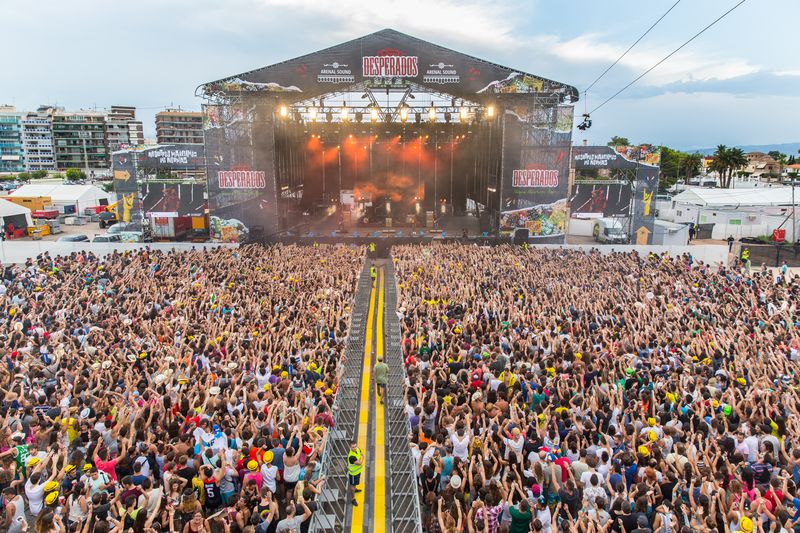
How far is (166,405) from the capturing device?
686 centimetres

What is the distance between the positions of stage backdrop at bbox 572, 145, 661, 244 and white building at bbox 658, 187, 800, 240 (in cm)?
944

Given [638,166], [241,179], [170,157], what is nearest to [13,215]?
[170,157]

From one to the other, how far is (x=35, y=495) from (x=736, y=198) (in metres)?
41.2

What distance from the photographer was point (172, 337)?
33.6ft

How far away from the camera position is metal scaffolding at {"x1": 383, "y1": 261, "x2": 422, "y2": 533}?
19.5 feet

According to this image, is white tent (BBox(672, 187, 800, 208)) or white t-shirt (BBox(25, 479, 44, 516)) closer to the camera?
white t-shirt (BBox(25, 479, 44, 516))

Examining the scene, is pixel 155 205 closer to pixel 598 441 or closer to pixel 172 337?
pixel 172 337

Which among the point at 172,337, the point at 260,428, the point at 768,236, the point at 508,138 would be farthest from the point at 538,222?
the point at 260,428

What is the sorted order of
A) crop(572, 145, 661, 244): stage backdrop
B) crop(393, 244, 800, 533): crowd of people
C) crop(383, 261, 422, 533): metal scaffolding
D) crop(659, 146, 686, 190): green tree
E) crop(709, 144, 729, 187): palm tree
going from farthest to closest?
crop(659, 146, 686, 190): green tree
crop(709, 144, 729, 187): palm tree
crop(572, 145, 661, 244): stage backdrop
crop(383, 261, 422, 533): metal scaffolding
crop(393, 244, 800, 533): crowd of people

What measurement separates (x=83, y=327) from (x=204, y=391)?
5.28 meters

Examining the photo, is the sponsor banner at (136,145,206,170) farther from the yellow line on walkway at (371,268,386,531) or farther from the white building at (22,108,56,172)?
the white building at (22,108,56,172)

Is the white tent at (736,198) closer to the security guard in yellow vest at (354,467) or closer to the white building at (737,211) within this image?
the white building at (737,211)

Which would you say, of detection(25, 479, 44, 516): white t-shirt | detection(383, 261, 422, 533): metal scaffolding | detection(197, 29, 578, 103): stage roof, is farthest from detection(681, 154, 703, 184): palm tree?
detection(25, 479, 44, 516): white t-shirt

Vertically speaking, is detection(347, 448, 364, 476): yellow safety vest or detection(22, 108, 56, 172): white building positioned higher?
detection(22, 108, 56, 172): white building
